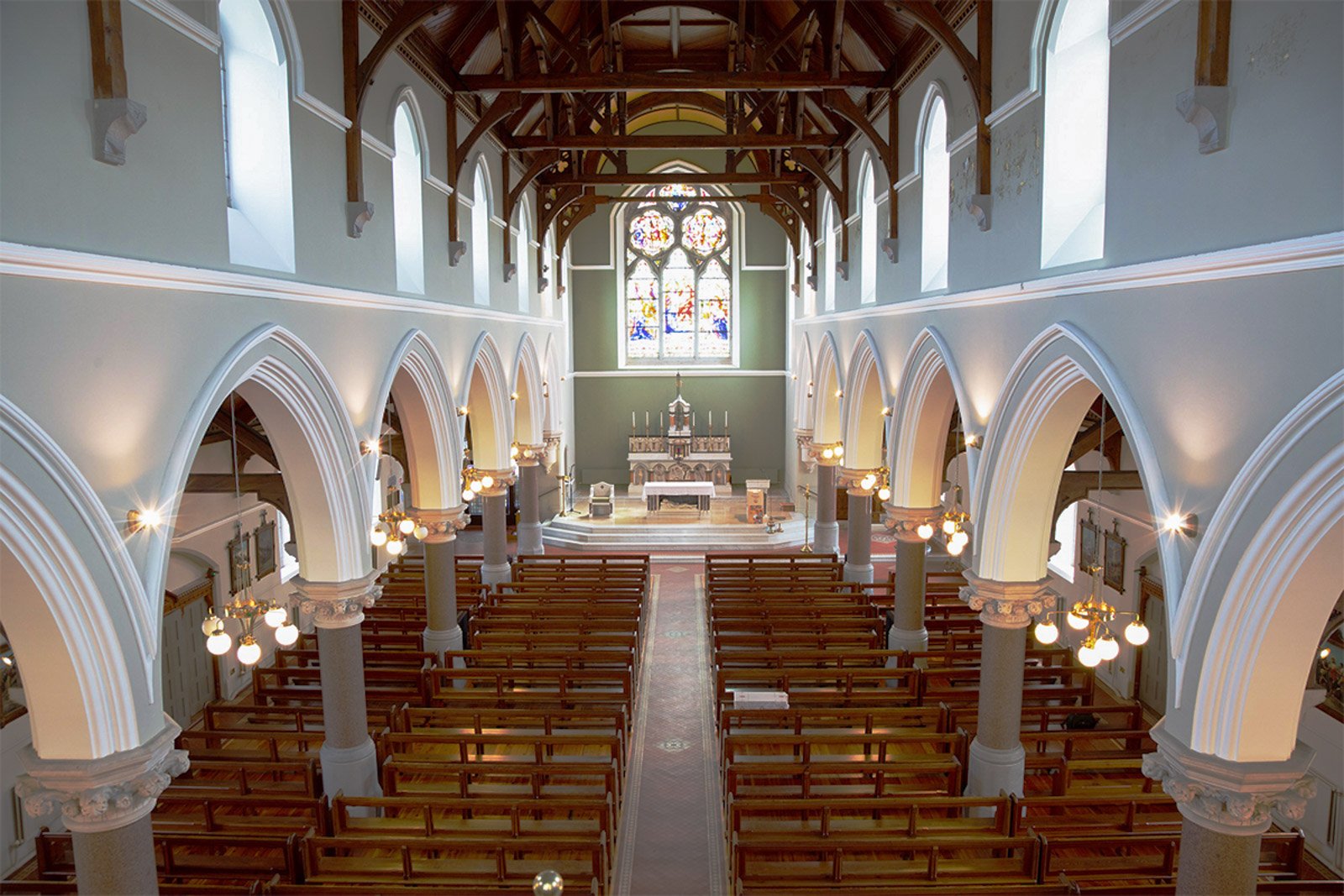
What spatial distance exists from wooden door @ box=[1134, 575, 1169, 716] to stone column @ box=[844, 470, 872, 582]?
5.24m

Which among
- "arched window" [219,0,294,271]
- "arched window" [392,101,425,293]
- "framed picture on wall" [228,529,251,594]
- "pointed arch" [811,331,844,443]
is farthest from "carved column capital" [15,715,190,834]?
"pointed arch" [811,331,844,443]

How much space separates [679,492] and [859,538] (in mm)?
9038

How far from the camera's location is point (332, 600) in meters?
10.2

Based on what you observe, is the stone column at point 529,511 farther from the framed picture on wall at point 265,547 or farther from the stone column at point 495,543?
the framed picture on wall at point 265,547

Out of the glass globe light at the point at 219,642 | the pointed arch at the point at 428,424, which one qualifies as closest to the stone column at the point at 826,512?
the pointed arch at the point at 428,424

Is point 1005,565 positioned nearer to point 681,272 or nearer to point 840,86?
point 840,86

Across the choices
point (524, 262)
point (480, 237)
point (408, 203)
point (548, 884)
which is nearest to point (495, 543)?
point (524, 262)

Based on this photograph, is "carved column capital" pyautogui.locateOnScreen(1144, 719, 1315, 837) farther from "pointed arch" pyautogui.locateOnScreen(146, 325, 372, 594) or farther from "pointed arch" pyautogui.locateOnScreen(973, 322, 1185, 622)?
"pointed arch" pyautogui.locateOnScreen(146, 325, 372, 594)

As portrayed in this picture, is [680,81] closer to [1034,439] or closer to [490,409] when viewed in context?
[490,409]

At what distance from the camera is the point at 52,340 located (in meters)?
5.61

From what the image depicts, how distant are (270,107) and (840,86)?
828 cm

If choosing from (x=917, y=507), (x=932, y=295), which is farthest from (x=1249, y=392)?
(x=917, y=507)

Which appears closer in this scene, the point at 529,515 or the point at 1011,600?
the point at 1011,600

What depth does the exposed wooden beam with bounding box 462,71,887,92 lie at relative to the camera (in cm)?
1327
